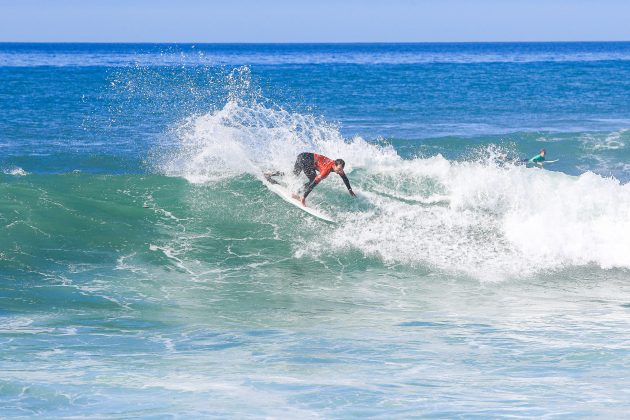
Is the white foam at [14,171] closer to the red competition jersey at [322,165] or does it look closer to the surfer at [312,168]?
the surfer at [312,168]

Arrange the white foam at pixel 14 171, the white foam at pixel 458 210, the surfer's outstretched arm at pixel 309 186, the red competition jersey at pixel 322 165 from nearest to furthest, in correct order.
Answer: the white foam at pixel 458 210
the red competition jersey at pixel 322 165
the surfer's outstretched arm at pixel 309 186
the white foam at pixel 14 171

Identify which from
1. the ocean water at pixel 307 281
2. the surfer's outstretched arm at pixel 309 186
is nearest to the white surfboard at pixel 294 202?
the ocean water at pixel 307 281

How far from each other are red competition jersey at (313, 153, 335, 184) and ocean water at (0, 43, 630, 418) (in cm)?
106

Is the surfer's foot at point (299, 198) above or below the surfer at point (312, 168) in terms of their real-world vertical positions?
below

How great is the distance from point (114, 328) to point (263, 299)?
Result: 261cm

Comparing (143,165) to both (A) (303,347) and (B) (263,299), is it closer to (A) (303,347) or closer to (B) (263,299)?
(B) (263,299)

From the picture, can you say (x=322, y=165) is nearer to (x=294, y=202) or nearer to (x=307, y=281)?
(x=294, y=202)

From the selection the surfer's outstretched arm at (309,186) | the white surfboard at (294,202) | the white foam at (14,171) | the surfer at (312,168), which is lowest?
the white foam at (14,171)

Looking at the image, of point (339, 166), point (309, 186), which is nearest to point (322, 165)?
point (309, 186)

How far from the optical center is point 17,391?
8242 mm

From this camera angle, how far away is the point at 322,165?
15969mm

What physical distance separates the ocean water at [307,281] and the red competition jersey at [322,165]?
1056 millimetres

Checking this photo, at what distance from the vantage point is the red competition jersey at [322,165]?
15.7 m

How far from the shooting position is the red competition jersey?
15.7 m
